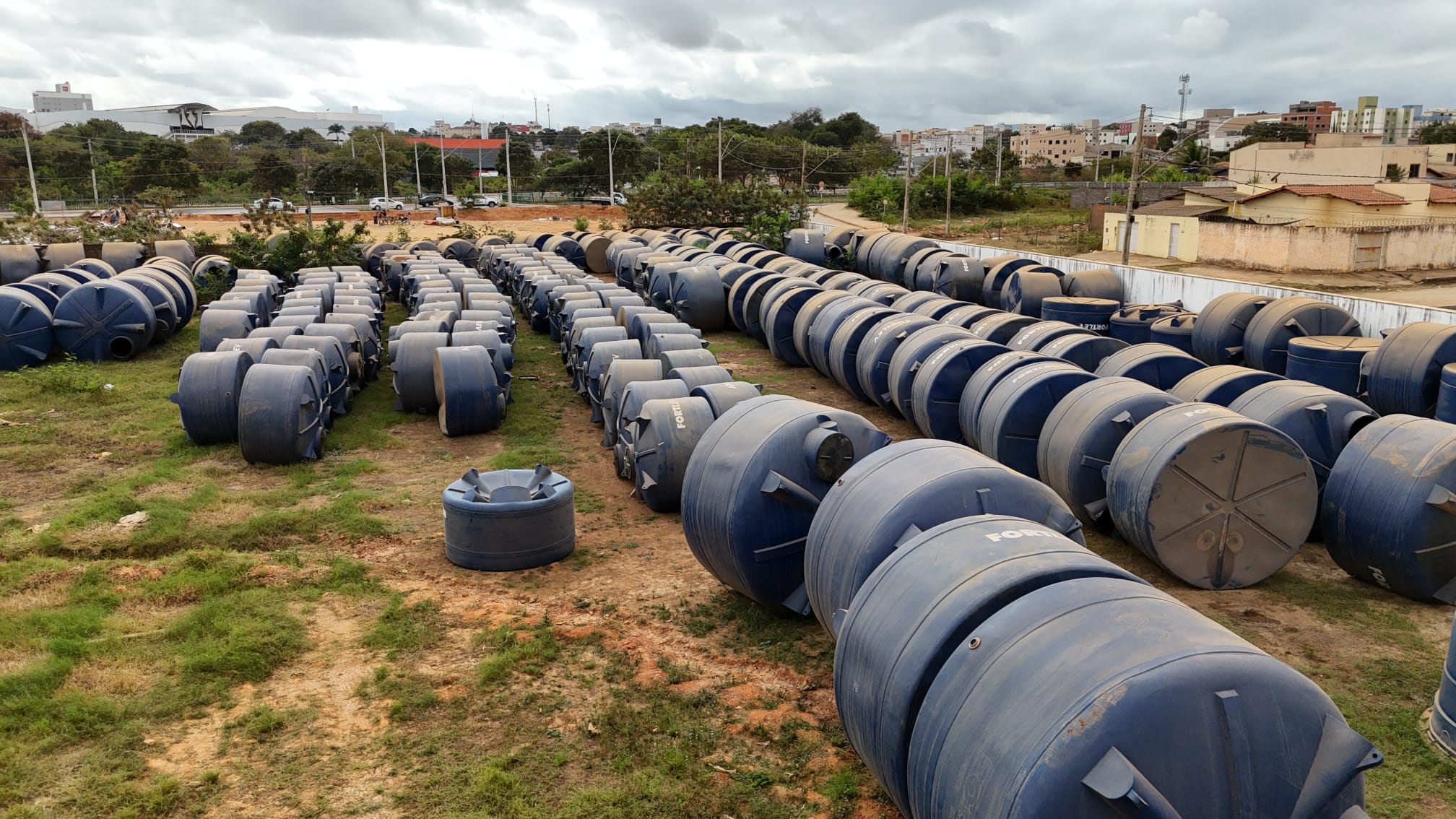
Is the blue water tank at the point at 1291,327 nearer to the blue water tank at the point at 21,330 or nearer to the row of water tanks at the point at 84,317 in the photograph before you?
the row of water tanks at the point at 84,317

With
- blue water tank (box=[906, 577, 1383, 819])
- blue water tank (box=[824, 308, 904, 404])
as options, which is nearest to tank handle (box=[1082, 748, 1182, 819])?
blue water tank (box=[906, 577, 1383, 819])

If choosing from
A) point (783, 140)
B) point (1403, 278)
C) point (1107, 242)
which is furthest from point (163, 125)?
point (1403, 278)

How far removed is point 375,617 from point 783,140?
90.4m

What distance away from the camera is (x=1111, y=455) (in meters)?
10.5

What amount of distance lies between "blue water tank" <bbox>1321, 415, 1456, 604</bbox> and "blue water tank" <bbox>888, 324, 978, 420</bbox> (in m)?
5.83

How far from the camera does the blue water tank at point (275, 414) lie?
13203 mm

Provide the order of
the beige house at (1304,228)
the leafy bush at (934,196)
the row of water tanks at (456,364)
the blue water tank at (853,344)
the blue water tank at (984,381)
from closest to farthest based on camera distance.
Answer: the blue water tank at (984,381) < the row of water tanks at (456,364) < the blue water tank at (853,344) < the beige house at (1304,228) < the leafy bush at (934,196)

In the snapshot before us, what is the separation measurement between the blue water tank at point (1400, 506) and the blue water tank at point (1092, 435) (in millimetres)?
1882

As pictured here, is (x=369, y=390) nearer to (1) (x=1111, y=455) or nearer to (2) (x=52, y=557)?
(2) (x=52, y=557)

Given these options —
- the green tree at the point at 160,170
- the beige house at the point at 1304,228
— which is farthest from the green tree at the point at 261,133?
the beige house at the point at 1304,228

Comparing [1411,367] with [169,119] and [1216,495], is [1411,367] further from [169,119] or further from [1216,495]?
[169,119]

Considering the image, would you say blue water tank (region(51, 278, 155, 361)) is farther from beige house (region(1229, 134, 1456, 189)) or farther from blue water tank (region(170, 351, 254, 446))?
beige house (region(1229, 134, 1456, 189))

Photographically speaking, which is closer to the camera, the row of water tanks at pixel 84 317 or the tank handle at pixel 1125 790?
the tank handle at pixel 1125 790

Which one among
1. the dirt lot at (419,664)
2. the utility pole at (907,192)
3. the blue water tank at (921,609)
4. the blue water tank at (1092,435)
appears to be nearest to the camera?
the blue water tank at (921,609)
